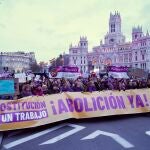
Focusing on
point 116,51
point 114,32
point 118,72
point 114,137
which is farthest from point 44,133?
point 114,32

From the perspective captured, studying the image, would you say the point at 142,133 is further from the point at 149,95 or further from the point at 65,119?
the point at 149,95

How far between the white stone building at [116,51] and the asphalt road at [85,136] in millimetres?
147100

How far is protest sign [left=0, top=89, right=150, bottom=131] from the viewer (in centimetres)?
1230

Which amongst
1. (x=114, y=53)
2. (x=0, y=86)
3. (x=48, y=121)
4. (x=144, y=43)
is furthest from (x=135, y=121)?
(x=114, y=53)

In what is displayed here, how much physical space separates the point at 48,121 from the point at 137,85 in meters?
8.28

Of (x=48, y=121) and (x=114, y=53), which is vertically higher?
(x=114, y=53)

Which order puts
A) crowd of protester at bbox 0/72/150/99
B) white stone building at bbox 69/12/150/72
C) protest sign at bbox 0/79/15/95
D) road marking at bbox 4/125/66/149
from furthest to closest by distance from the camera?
white stone building at bbox 69/12/150/72
protest sign at bbox 0/79/15/95
crowd of protester at bbox 0/72/150/99
road marking at bbox 4/125/66/149

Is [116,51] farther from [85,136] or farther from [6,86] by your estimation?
[85,136]

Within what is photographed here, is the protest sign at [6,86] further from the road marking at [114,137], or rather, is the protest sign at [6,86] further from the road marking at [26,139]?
the road marking at [114,137]

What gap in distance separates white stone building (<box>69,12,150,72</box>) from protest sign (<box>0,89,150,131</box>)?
145 meters

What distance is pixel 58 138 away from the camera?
36.8ft

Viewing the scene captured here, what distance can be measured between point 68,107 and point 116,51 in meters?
171

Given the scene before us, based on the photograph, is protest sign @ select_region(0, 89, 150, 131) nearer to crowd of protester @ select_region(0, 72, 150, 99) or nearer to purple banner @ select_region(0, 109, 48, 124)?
purple banner @ select_region(0, 109, 48, 124)

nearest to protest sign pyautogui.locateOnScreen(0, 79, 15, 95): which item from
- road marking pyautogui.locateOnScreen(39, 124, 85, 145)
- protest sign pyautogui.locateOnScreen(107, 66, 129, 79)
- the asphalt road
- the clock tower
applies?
the asphalt road
